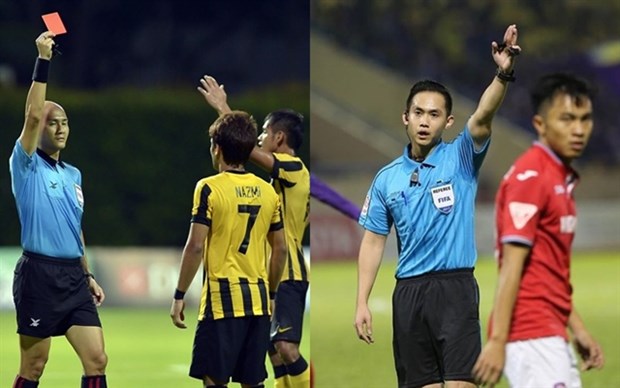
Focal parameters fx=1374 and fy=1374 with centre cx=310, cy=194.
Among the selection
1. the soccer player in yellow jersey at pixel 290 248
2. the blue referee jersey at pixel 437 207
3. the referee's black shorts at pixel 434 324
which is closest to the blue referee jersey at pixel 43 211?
the soccer player in yellow jersey at pixel 290 248

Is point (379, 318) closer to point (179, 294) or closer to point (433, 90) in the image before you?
point (179, 294)

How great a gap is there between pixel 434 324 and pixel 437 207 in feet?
2.08

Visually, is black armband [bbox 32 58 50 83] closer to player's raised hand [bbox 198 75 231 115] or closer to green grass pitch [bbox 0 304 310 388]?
player's raised hand [bbox 198 75 231 115]

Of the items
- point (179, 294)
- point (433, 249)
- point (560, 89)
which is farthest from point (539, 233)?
point (179, 294)

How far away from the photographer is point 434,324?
7.42 meters

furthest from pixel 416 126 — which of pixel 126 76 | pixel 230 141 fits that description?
pixel 126 76

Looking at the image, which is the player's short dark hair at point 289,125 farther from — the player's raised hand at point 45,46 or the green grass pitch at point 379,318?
the green grass pitch at point 379,318

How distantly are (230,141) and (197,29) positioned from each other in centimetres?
2974

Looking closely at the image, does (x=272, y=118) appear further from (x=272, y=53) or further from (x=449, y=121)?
(x=272, y=53)

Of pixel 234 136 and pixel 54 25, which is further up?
pixel 54 25

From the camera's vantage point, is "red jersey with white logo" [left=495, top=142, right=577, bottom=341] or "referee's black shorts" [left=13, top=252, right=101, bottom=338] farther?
"referee's black shorts" [left=13, top=252, right=101, bottom=338]

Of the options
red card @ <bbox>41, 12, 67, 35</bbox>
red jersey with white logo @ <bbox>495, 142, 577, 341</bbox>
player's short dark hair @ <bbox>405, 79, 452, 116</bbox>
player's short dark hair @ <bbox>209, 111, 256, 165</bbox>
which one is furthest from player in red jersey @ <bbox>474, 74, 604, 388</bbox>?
red card @ <bbox>41, 12, 67, 35</bbox>

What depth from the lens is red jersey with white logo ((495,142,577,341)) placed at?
19.2 feet

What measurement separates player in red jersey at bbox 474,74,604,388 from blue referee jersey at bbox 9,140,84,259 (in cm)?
335
